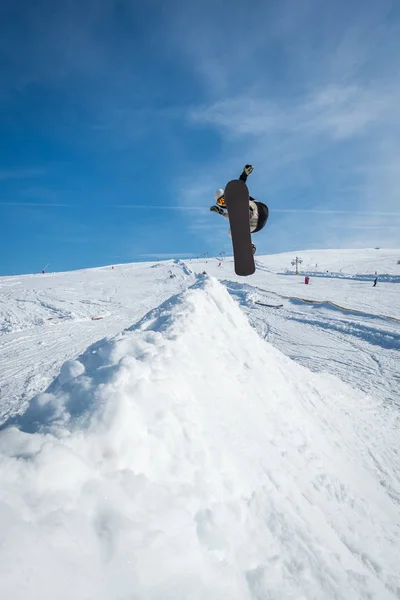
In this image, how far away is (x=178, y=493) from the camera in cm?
202

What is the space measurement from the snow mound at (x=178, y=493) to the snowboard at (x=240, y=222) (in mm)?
3108

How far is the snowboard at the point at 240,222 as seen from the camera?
5.92m

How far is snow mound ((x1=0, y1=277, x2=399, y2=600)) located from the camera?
1454mm

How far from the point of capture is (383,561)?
8.12 ft

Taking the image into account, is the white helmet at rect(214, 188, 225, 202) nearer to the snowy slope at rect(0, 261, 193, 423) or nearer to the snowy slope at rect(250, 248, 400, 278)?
the snowy slope at rect(0, 261, 193, 423)

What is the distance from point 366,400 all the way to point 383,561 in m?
4.32

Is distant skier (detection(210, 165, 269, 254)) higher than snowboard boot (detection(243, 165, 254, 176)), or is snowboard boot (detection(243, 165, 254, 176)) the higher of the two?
snowboard boot (detection(243, 165, 254, 176))

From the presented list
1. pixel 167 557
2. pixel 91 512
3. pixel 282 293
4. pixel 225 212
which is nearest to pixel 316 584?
pixel 167 557

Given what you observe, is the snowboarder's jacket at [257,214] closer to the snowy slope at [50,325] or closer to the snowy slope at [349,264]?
the snowy slope at [50,325]

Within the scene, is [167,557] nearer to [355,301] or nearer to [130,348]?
[130,348]

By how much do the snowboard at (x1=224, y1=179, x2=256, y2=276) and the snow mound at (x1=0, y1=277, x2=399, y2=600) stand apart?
3108mm

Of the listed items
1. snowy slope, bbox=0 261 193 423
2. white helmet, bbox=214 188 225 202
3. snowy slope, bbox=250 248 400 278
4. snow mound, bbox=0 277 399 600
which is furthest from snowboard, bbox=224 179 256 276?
snowy slope, bbox=250 248 400 278

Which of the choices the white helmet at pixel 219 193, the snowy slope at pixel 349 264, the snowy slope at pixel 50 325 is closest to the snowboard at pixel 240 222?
the white helmet at pixel 219 193

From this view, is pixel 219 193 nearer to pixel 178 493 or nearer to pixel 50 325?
pixel 178 493
